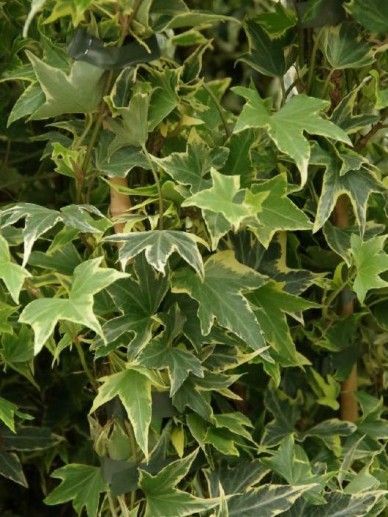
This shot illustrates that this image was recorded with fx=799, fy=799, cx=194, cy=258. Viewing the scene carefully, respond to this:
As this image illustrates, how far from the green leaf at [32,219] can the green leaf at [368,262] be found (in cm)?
33

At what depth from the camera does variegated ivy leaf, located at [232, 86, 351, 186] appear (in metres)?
0.79

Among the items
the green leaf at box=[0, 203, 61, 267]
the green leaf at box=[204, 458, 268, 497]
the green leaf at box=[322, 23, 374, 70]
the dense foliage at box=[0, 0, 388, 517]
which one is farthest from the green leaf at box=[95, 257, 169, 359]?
the green leaf at box=[322, 23, 374, 70]

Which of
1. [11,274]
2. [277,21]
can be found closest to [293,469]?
[11,274]

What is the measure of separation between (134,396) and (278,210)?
0.24 meters

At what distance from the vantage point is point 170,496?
2.86ft

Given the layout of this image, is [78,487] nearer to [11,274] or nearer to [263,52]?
[11,274]

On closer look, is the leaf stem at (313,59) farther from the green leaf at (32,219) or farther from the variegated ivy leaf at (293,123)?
the green leaf at (32,219)

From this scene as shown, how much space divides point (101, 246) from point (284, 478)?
35cm

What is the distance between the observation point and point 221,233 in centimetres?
78

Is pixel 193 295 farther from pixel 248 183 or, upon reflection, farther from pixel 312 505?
pixel 312 505

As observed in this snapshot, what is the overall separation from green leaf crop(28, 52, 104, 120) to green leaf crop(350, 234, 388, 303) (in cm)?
33

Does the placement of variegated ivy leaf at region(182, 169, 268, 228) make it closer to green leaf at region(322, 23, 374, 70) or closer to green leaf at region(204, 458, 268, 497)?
green leaf at region(322, 23, 374, 70)

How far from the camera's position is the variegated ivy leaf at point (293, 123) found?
79cm

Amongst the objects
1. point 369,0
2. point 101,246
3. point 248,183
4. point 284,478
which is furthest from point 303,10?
point 284,478
